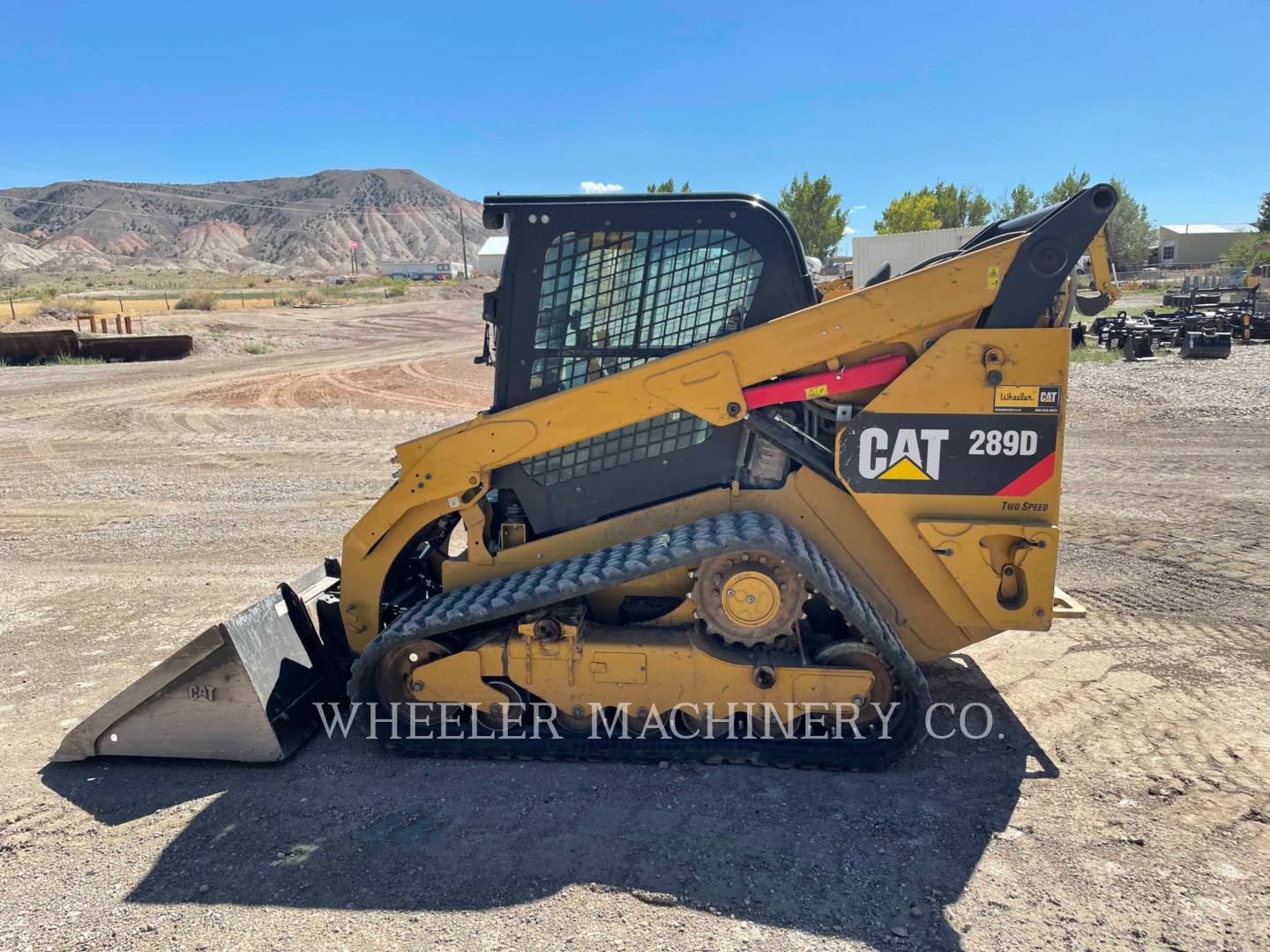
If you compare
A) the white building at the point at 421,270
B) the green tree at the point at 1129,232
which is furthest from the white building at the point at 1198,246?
the white building at the point at 421,270

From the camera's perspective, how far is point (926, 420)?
11.8ft

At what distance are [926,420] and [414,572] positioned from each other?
3.03 metres

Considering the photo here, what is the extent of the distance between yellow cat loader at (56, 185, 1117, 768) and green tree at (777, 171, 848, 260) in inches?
1759

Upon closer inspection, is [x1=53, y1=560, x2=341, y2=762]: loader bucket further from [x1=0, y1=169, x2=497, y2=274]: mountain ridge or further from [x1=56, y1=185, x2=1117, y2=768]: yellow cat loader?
[x1=0, y1=169, x2=497, y2=274]: mountain ridge

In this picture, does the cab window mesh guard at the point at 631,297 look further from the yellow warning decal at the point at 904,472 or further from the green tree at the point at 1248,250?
the green tree at the point at 1248,250

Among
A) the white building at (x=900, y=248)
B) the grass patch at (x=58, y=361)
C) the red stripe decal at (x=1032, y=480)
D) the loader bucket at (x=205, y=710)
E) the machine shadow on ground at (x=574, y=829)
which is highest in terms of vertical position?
the white building at (x=900, y=248)

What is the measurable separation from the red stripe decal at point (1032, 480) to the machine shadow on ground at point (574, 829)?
4.20 feet

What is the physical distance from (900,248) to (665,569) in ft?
101

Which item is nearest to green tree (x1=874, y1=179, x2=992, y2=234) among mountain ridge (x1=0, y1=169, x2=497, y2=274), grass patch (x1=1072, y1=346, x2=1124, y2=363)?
grass patch (x1=1072, y1=346, x2=1124, y2=363)

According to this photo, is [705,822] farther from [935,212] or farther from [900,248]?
[935,212]

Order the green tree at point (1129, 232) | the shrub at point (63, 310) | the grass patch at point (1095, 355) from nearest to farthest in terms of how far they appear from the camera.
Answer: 1. the grass patch at point (1095, 355)
2. the shrub at point (63, 310)
3. the green tree at point (1129, 232)

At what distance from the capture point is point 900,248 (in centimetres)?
3073

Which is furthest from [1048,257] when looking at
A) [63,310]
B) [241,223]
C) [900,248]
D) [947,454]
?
[241,223]

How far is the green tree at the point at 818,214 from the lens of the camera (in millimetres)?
45875
